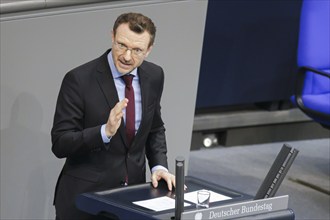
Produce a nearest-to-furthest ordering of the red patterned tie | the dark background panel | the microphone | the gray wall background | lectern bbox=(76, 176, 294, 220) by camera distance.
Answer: the microphone, lectern bbox=(76, 176, 294, 220), the red patterned tie, the gray wall background, the dark background panel

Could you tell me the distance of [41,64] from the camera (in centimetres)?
425

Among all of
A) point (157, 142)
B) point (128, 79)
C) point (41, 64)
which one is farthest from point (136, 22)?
point (41, 64)

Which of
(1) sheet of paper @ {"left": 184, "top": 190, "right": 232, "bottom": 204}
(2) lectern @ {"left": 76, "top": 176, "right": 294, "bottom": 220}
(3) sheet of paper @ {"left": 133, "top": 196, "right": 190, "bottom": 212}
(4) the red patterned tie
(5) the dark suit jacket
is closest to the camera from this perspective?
(2) lectern @ {"left": 76, "top": 176, "right": 294, "bottom": 220}

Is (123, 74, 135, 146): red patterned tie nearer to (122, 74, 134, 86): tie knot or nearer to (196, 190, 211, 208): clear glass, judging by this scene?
(122, 74, 134, 86): tie knot

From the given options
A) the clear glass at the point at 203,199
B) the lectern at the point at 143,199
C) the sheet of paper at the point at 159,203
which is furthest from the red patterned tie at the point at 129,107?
the clear glass at the point at 203,199

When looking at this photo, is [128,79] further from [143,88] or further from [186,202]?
[186,202]

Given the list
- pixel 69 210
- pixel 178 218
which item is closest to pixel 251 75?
pixel 69 210

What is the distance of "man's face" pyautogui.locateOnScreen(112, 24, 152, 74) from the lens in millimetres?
3371

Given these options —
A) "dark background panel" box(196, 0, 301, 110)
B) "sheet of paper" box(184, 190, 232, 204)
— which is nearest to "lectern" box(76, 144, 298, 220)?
"sheet of paper" box(184, 190, 232, 204)

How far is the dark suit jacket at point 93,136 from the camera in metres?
3.44

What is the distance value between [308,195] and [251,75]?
1.24 m

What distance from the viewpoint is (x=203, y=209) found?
2.90 metres

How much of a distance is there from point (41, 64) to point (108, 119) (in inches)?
40.7

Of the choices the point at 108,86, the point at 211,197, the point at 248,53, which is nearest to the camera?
the point at 211,197
